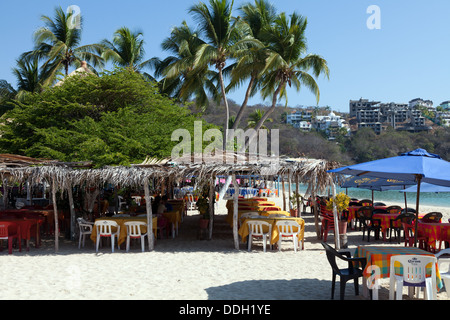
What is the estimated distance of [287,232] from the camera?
1046 centimetres

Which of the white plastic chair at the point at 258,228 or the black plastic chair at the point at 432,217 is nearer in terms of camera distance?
the black plastic chair at the point at 432,217

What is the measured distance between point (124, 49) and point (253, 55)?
9980 mm

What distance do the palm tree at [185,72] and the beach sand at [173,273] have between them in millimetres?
14063

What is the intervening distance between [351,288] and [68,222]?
9581 mm

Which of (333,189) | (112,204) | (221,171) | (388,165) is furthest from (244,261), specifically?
(112,204)

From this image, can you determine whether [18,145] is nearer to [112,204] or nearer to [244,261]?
[112,204]

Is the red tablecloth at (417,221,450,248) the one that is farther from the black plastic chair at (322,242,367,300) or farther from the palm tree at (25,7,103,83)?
the palm tree at (25,7,103,83)

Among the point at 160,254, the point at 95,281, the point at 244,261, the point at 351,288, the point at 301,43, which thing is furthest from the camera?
the point at 301,43

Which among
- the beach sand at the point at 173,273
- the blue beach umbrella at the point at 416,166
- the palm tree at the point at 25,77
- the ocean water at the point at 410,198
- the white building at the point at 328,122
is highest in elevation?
the white building at the point at 328,122

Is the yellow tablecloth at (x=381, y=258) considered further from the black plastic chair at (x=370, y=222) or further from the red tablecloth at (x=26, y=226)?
the red tablecloth at (x=26, y=226)

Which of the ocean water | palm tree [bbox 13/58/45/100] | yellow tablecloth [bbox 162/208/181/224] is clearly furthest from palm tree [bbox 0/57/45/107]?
the ocean water

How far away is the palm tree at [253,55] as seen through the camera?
2233 cm

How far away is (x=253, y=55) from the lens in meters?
22.3

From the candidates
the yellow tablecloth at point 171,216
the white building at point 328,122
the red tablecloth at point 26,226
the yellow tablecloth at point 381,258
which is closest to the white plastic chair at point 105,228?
the red tablecloth at point 26,226
